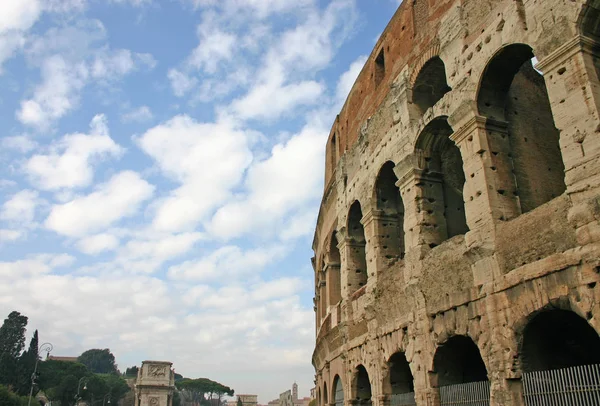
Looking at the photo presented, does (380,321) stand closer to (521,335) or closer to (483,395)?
(483,395)

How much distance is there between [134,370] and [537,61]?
8535cm

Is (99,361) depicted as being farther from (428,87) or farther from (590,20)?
(590,20)

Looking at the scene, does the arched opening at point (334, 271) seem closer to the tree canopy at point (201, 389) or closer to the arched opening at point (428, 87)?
the arched opening at point (428, 87)

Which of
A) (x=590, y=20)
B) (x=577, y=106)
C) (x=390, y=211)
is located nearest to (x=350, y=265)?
(x=390, y=211)

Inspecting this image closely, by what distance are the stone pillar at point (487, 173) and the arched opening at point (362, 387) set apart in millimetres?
5217

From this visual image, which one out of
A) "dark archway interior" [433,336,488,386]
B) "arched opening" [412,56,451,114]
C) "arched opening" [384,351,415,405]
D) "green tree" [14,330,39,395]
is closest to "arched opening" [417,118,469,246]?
"arched opening" [412,56,451,114]

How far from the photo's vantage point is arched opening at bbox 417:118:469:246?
31.0ft

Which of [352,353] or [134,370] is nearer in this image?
[352,353]

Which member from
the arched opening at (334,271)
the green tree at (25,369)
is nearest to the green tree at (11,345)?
the green tree at (25,369)

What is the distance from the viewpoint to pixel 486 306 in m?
7.09

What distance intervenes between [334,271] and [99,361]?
85.4m

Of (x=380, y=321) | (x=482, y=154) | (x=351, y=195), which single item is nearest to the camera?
(x=482, y=154)

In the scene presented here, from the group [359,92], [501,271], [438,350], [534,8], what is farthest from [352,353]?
[534,8]

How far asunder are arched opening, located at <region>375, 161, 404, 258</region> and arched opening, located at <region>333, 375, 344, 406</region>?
399cm
